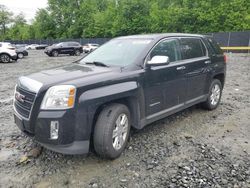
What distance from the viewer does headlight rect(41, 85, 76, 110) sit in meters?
3.12

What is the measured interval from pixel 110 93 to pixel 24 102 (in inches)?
45.6

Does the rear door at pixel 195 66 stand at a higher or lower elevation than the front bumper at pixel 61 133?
higher

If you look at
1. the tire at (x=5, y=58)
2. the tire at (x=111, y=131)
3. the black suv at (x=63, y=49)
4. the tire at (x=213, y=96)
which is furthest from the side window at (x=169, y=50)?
the black suv at (x=63, y=49)

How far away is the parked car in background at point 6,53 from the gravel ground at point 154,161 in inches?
593

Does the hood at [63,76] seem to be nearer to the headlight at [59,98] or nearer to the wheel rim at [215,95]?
the headlight at [59,98]

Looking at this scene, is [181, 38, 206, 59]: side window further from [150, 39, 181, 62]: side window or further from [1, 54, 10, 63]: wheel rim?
[1, 54, 10, 63]: wheel rim

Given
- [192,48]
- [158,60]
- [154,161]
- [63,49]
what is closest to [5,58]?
[63,49]

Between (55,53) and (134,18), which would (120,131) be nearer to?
(55,53)

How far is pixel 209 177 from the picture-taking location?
10.6 feet

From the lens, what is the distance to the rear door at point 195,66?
16.3 feet

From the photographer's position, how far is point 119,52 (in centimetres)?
446

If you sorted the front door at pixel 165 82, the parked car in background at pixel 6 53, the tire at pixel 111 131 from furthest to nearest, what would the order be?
the parked car in background at pixel 6 53
the front door at pixel 165 82
the tire at pixel 111 131

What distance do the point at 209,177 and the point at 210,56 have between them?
125 inches

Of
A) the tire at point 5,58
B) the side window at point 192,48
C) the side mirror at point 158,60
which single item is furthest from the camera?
the tire at point 5,58
